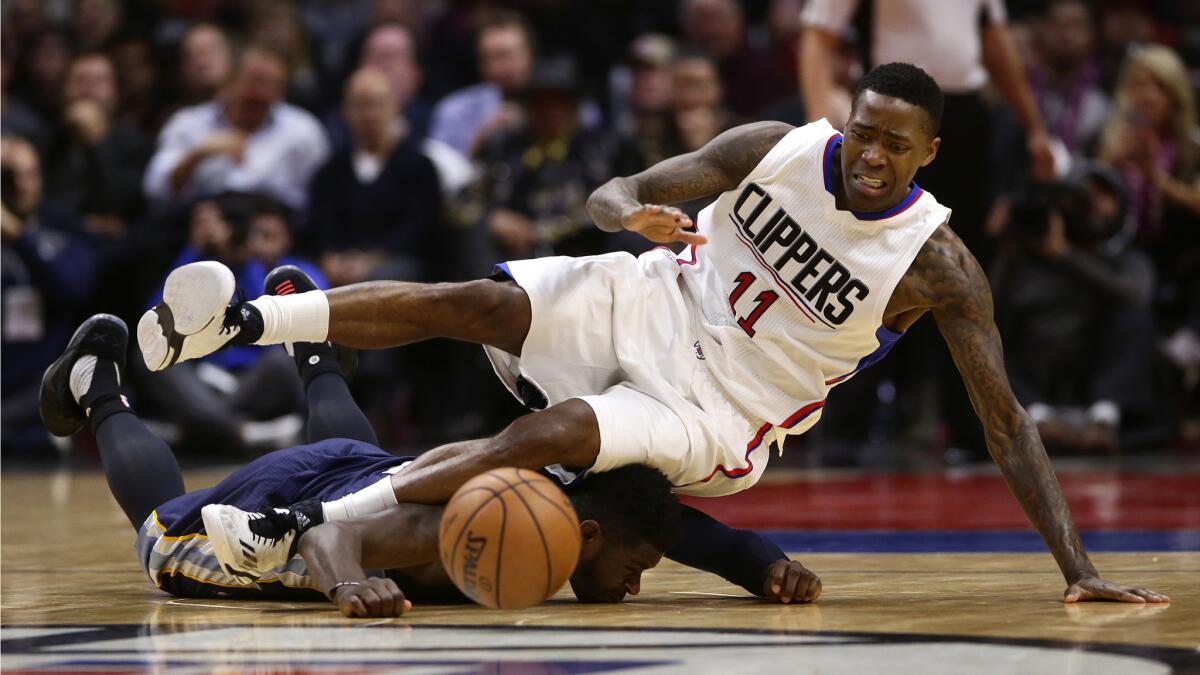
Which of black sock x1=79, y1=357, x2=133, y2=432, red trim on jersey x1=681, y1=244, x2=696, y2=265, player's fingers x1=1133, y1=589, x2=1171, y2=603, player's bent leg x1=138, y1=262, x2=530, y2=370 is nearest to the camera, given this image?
player's fingers x1=1133, y1=589, x2=1171, y2=603

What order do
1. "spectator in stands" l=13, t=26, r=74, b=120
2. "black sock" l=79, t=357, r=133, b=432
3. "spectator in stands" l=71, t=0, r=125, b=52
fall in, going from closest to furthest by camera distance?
1. "black sock" l=79, t=357, r=133, b=432
2. "spectator in stands" l=13, t=26, r=74, b=120
3. "spectator in stands" l=71, t=0, r=125, b=52

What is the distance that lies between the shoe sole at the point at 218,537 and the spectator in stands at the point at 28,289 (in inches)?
241

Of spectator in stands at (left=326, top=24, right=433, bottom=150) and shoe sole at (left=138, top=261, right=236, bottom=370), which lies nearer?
shoe sole at (left=138, top=261, right=236, bottom=370)

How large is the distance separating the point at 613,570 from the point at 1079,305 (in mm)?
5329

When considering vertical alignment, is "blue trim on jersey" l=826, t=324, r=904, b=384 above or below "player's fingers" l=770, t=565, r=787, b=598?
above

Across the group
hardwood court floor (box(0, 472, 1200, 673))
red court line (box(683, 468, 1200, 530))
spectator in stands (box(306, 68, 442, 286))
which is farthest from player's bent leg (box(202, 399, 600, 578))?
spectator in stands (box(306, 68, 442, 286))

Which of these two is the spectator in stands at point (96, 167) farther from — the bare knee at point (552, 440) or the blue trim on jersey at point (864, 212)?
the bare knee at point (552, 440)

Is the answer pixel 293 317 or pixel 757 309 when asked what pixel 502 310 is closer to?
pixel 293 317

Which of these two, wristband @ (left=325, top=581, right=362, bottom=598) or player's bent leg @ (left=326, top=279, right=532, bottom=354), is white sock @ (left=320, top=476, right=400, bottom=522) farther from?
player's bent leg @ (left=326, top=279, right=532, bottom=354)

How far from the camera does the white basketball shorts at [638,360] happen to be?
3926 millimetres

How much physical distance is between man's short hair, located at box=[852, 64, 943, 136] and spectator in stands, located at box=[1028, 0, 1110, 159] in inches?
220

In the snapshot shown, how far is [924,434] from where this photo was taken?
9547 millimetres

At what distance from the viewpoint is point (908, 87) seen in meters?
3.95

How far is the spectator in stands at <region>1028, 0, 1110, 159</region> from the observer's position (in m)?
9.35
